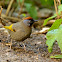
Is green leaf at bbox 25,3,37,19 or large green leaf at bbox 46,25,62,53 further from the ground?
large green leaf at bbox 46,25,62,53

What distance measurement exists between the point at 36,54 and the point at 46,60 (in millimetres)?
372

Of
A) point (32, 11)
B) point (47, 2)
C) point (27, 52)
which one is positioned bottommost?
point (27, 52)

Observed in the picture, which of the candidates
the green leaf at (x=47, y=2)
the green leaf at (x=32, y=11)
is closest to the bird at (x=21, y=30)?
the green leaf at (x=47, y=2)

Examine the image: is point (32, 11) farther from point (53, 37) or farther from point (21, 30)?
point (53, 37)

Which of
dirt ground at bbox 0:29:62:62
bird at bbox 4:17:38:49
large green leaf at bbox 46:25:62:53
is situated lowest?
Answer: dirt ground at bbox 0:29:62:62

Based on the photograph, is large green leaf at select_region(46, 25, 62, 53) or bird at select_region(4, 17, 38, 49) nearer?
large green leaf at select_region(46, 25, 62, 53)

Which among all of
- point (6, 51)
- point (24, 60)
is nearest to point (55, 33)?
point (24, 60)

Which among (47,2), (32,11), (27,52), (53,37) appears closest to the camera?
(53,37)

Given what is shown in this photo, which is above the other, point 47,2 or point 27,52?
point 47,2

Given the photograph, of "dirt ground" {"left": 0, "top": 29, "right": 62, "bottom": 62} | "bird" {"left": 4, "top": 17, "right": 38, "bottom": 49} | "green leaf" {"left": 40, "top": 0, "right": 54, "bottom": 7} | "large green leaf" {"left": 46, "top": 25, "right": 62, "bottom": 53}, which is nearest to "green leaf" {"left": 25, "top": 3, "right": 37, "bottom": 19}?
"green leaf" {"left": 40, "top": 0, "right": 54, "bottom": 7}

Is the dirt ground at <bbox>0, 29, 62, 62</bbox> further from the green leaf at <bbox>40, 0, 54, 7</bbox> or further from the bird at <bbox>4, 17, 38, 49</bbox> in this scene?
the green leaf at <bbox>40, 0, 54, 7</bbox>

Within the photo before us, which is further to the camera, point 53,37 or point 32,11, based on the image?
point 32,11

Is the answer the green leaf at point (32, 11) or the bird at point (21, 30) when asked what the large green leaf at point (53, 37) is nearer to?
the bird at point (21, 30)

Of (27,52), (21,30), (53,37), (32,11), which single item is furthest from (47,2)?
(53,37)
